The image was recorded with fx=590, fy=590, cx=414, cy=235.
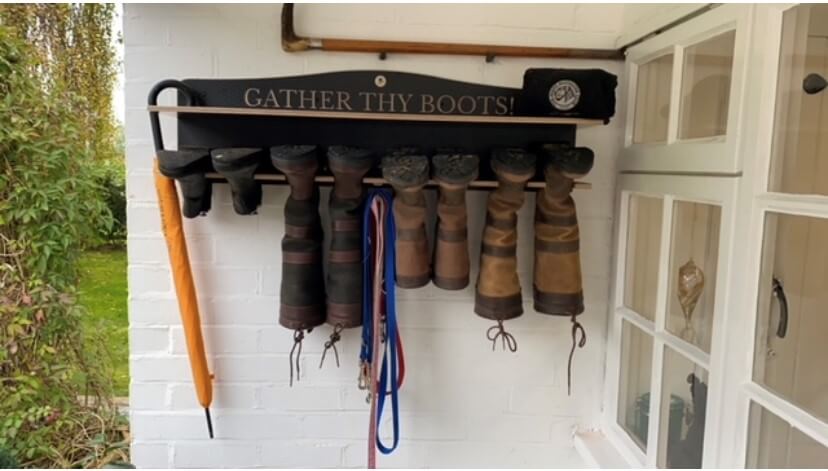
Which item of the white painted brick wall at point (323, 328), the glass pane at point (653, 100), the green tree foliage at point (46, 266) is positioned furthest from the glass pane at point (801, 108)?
the green tree foliage at point (46, 266)

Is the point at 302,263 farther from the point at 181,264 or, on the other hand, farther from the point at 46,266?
the point at 46,266

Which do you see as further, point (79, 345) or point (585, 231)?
point (79, 345)

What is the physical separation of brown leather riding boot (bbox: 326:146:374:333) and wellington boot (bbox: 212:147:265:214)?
0.18 meters

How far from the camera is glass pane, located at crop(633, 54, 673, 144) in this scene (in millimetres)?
1342

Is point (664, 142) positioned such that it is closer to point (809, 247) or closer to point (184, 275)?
point (809, 247)

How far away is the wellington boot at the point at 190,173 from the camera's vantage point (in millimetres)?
1276

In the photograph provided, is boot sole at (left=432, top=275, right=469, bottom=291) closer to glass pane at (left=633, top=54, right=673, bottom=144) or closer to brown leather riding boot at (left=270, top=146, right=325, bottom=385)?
brown leather riding boot at (left=270, top=146, right=325, bottom=385)

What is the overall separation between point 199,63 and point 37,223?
860 millimetres

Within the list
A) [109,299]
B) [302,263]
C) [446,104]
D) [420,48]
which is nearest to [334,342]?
[302,263]

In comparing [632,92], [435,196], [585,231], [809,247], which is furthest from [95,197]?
[809,247]

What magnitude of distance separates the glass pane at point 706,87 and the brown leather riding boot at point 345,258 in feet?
2.36

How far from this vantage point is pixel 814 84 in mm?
947

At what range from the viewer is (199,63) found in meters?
1.45

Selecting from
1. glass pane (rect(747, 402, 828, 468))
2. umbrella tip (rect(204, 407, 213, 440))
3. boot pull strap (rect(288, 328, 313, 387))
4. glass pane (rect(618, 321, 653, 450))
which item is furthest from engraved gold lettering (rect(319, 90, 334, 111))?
glass pane (rect(747, 402, 828, 468))
